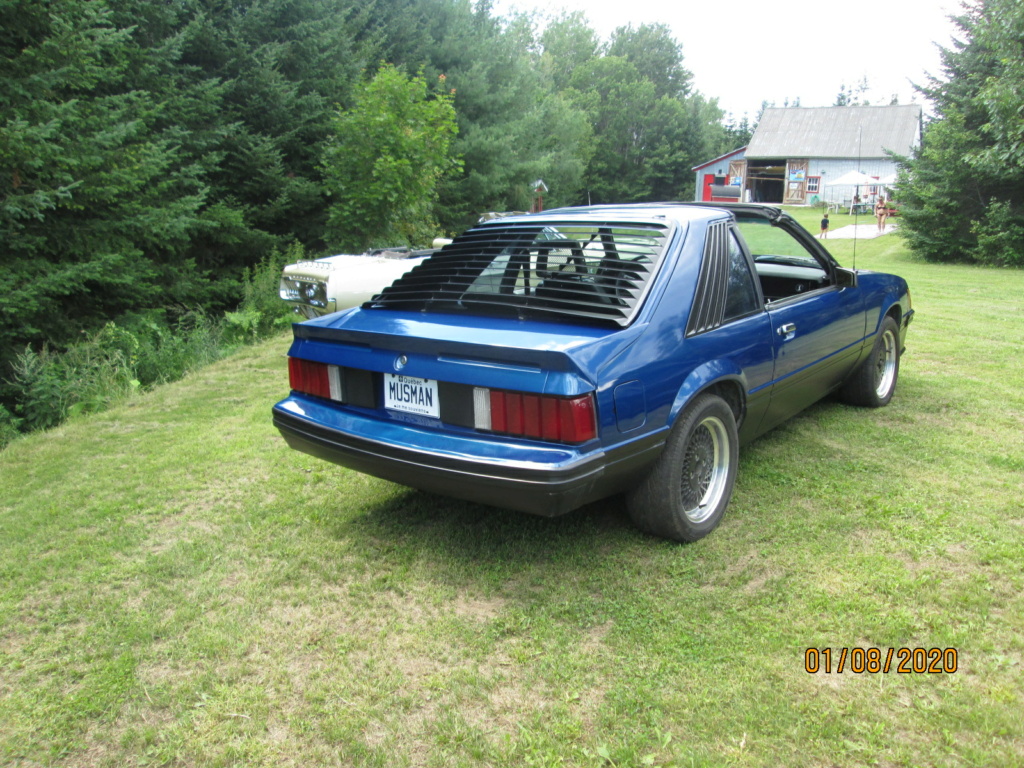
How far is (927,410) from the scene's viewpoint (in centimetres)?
563

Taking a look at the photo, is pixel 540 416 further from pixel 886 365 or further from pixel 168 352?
pixel 168 352

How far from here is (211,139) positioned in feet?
45.0

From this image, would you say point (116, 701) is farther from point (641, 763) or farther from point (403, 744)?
point (641, 763)

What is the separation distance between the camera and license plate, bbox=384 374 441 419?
3252 mm

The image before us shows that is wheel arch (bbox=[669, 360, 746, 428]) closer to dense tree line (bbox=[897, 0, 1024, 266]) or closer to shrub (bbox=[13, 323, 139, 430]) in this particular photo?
shrub (bbox=[13, 323, 139, 430])

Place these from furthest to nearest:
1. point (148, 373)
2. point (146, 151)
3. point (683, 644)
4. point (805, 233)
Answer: point (146, 151), point (148, 373), point (805, 233), point (683, 644)

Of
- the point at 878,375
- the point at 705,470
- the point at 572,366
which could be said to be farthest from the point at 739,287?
the point at 878,375

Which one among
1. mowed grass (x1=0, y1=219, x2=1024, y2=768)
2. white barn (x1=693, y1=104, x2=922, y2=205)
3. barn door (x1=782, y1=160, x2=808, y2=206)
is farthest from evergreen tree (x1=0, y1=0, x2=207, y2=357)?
barn door (x1=782, y1=160, x2=808, y2=206)

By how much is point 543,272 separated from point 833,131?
58265mm

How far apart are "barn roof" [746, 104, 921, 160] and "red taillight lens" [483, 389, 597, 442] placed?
55708 millimetres

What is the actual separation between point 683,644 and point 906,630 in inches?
32.8

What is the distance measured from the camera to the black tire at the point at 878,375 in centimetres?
552

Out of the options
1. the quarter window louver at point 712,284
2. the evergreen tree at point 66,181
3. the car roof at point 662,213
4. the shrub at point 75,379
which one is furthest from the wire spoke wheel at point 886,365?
the evergreen tree at point 66,181

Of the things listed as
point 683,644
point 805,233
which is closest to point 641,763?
point 683,644
